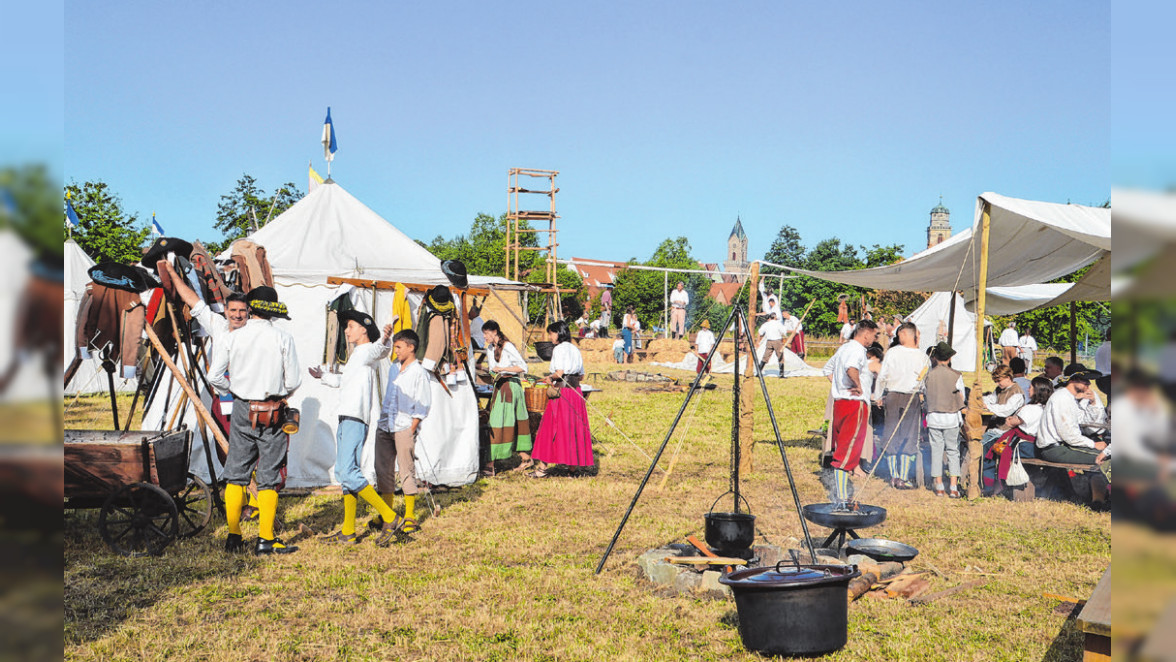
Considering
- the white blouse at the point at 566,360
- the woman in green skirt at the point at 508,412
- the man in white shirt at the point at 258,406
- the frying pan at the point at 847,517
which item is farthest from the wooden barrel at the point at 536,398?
the frying pan at the point at 847,517

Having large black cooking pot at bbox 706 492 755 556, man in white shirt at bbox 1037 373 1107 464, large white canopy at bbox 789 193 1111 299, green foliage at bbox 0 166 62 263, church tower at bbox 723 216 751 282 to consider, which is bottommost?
large black cooking pot at bbox 706 492 755 556

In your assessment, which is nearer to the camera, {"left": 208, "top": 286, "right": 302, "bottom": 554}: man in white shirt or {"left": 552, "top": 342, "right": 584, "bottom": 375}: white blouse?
{"left": 208, "top": 286, "right": 302, "bottom": 554}: man in white shirt

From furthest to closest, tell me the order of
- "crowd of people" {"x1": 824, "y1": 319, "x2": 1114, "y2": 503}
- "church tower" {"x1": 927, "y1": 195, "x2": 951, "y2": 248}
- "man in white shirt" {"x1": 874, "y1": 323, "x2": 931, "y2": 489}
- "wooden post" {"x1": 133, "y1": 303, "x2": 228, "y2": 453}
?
"church tower" {"x1": 927, "y1": 195, "x2": 951, "y2": 248} → "man in white shirt" {"x1": 874, "y1": 323, "x2": 931, "y2": 489} → "crowd of people" {"x1": 824, "y1": 319, "x2": 1114, "y2": 503} → "wooden post" {"x1": 133, "y1": 303, "x2": 228, "y2": 453}

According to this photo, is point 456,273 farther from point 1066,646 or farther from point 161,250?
point 1066,646

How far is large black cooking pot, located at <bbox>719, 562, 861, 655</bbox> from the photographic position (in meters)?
4.08

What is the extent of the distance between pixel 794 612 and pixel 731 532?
4.26ft

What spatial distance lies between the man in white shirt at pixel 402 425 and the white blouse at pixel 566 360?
2.52 metres

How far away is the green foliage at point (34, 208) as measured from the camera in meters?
0.56

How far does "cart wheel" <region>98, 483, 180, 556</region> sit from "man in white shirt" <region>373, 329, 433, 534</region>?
1.45 metres

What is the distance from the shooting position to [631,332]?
2408 centimetres

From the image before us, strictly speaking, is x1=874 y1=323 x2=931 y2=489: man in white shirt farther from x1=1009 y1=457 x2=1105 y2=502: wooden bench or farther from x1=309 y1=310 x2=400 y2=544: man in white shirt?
x1=309 y1=310 x2=400 y2=544: man in white shirt

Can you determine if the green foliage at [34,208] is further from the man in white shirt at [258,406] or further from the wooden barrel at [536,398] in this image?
the wooden barrel at [536,398]

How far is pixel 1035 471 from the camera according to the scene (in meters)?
8.02

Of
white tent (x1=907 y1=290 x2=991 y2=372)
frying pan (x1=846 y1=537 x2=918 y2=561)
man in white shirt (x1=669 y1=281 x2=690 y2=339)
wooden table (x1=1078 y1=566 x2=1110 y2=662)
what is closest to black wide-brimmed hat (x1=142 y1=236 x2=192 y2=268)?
frying pan (x1=846 y1=537 x2=918 y2=561)
